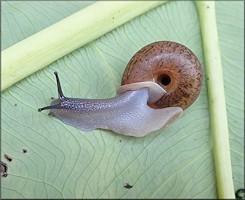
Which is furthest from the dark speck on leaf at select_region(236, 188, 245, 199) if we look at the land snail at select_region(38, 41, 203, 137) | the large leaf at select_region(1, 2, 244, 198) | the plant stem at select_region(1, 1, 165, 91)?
the plant stem at select_region(1, 1, 165, 91)

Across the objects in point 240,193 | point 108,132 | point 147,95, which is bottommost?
point 240,193

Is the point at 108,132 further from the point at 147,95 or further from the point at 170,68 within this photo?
the point at 170,68

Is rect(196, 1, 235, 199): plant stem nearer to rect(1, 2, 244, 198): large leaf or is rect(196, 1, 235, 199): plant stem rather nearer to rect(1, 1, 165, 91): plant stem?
rect(1, 2, 244, 198): large leaf

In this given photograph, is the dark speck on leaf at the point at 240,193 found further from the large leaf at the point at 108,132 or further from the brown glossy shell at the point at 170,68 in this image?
the brown glossy shell at the point at 170,68

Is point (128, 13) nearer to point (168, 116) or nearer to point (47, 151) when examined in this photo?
point (168, 116)

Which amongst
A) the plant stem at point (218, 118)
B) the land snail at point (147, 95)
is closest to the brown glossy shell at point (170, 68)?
the land snail at point (147, 95)

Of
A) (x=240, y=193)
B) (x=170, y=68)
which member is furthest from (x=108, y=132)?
(x=240, y=193)

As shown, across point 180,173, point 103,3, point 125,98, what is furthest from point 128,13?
point 180,173
